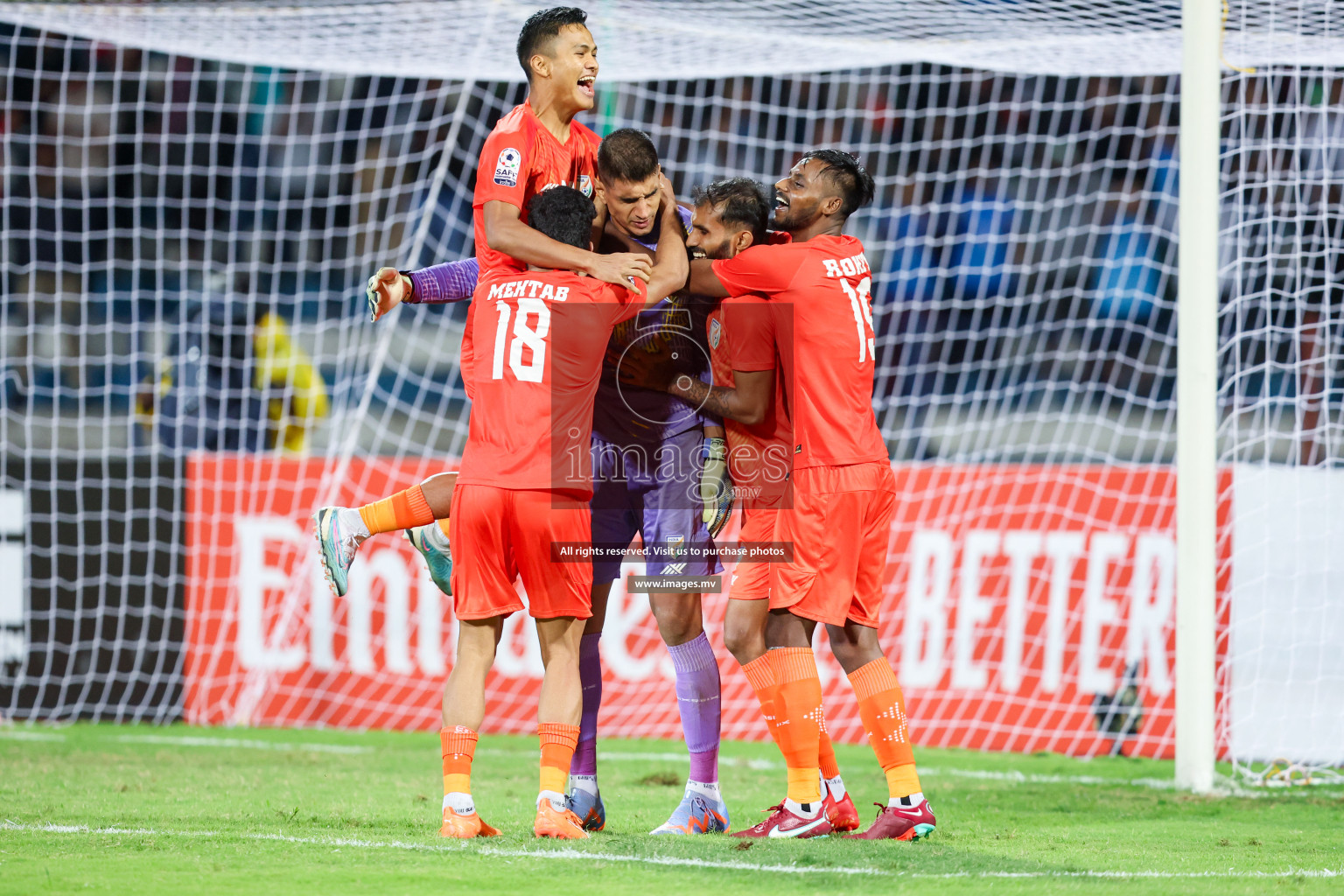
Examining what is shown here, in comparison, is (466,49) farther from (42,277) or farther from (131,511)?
(42,277)

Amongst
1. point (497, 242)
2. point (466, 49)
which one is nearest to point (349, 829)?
point (497, 242)

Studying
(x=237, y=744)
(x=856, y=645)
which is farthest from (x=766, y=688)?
(x=237, y=744)

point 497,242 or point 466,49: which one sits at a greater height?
point 466,49

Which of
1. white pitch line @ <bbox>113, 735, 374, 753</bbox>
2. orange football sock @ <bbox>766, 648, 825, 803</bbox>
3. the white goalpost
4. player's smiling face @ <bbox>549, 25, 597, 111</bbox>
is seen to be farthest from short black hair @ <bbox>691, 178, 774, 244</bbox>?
white pitch line @ <bbox>113, 735, 374, 753</bbox>

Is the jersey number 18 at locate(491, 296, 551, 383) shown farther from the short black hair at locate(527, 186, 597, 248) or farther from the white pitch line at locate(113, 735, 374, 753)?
the white pitch line at locate(113, 735, 374, 753)

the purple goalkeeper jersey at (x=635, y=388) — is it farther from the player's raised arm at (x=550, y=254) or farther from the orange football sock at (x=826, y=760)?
the orange football sock at (x=826, y=760)

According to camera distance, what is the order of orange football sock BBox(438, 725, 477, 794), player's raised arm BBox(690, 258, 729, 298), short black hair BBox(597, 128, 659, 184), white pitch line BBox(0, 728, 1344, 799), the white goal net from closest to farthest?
orange football sock BBox(438, 725, 477, 794) → short black hair BBox(597, 128, 659, 184) → player's raised arm BBox(690, 258, 729, 298) → white pitch line BBox(0, 728, 1344, 799) → the white goal net

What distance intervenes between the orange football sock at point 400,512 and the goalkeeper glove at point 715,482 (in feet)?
2.95

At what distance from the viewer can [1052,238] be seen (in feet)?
36.9

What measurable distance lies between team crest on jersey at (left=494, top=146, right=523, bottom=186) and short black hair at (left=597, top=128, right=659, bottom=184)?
0.86 ft

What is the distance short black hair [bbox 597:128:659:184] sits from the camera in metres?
4.32

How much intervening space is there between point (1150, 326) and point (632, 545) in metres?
7.41

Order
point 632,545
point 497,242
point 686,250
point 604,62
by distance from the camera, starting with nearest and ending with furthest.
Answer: point 497,242, point 686,250, point 632,545, point 604,62

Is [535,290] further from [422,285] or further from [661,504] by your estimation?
[661,504]
